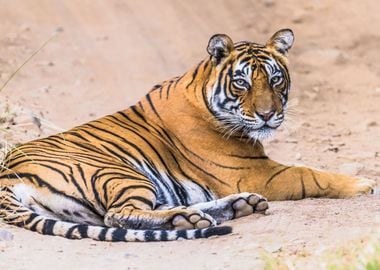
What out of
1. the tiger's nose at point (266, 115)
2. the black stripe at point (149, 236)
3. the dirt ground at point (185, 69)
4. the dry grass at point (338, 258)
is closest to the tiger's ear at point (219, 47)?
the tiger's nose at point (266, 115)

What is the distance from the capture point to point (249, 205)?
21.0 ft

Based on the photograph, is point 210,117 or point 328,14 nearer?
point 210,117

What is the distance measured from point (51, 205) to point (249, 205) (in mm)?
1076

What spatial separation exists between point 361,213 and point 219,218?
77cm

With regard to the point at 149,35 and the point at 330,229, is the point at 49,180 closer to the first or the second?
the point at 330,229

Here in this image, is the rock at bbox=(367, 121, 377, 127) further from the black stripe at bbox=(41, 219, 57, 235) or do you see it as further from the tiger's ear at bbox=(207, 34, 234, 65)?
the black stripe at bbox=(41, 219, 57, 235)

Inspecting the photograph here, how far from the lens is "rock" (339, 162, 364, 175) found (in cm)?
840

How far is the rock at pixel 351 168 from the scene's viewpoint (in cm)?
840

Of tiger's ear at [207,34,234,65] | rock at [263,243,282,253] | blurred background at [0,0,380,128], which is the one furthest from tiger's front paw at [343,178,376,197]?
blurred background at [0,0,380,128]

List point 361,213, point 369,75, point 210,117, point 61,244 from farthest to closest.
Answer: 1. point 369,75
2. point 210,117
3. point 361,213
4. point 61,244

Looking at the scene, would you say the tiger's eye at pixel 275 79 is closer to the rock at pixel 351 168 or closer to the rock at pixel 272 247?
the rock at pixel 351 168

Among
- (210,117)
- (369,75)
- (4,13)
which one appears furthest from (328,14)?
(210,117)

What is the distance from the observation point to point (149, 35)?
12156 millimetres

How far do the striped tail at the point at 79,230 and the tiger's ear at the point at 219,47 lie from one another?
4.81 feet
